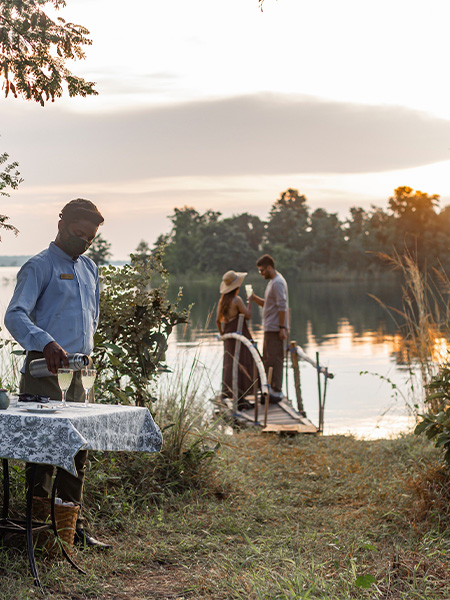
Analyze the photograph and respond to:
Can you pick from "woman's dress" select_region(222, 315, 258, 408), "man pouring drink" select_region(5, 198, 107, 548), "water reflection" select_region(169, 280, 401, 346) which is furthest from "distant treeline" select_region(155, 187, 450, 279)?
"man pouring drink" select_region(5, 198, 107, 548)

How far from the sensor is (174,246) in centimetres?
8112

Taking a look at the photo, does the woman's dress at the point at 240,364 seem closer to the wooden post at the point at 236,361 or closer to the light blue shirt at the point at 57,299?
the wooden post at the point at 236,361

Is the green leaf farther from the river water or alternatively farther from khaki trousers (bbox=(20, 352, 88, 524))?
the river water

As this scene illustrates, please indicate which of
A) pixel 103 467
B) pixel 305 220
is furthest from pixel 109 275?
pixel 305 220

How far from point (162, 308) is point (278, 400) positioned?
520 centimetres

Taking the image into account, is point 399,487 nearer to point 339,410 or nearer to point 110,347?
point 110,347

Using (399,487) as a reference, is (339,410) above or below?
below

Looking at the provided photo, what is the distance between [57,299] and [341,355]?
23405 millimetres

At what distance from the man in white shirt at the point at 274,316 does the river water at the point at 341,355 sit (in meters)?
0.74

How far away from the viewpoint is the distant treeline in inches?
2635

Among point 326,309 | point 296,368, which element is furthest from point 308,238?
point 296,368

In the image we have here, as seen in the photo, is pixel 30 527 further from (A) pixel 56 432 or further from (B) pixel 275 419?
(B) pixel 275 419

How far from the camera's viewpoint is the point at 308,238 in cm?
8406

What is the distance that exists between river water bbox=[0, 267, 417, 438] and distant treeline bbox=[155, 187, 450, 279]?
4857 millimetres
